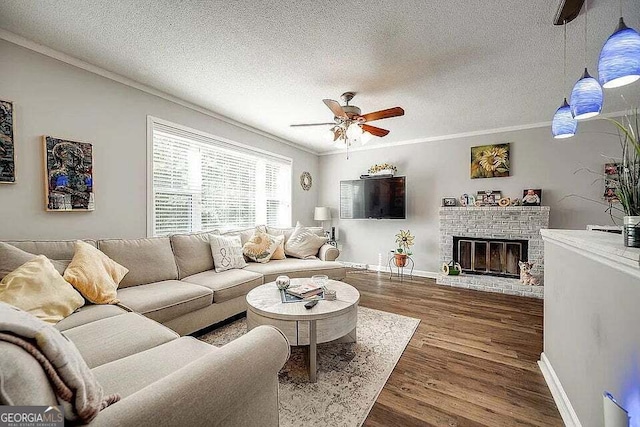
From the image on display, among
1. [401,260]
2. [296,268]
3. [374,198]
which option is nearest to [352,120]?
[296,268]

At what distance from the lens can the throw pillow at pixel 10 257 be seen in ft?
5.52

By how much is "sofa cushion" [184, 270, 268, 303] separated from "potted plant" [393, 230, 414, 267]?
103 inches

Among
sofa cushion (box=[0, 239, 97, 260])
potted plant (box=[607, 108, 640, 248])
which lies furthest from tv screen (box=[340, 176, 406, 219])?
sofa cushion (box=[0, 239, 97, 260])

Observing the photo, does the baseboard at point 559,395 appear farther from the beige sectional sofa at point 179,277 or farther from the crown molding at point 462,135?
the crown molding at point 462,135

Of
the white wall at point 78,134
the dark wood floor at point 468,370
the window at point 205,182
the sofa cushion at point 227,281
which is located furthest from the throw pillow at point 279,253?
the white wall at point 78,134

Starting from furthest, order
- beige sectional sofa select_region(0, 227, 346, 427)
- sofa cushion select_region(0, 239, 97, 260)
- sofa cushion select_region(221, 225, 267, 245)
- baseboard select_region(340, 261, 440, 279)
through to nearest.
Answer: baseboard select_region(340, 261, 440, 279), sofa cushion select_region(221, 225, 267, 245), sofa cushion select_region(0, 239, 97, 260), beige sectional sofa select_region(0, 227, 346, 427)

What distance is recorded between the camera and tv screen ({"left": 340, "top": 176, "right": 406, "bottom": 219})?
468 cm

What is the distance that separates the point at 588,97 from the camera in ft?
4.86

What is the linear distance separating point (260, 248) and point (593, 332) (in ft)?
9.87

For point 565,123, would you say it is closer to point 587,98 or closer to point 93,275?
point 587,98

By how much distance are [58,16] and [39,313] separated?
196 cm

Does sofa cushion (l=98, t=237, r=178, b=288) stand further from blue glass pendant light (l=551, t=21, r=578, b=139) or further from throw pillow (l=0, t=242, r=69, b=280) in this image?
blue glass pendant light (l=551, t=21, r=578, b=139)

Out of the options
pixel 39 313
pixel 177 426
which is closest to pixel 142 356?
pixel 177 426

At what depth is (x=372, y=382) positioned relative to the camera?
1.78 m
